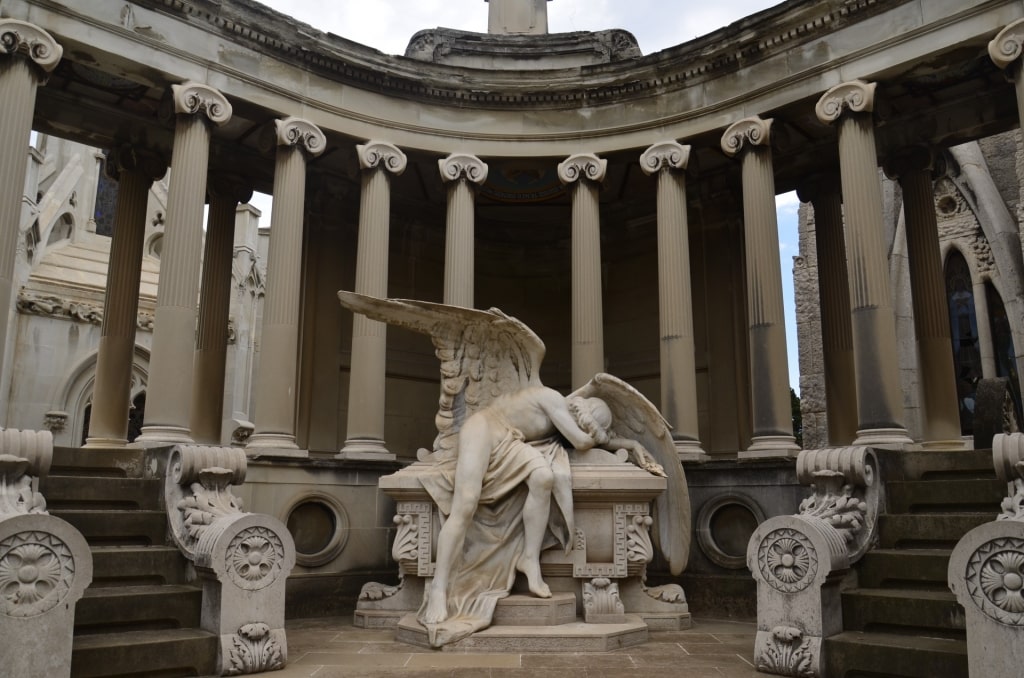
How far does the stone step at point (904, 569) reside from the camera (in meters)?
7.15

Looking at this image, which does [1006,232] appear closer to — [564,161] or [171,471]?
[564,161]

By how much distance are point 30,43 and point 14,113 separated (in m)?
1.10

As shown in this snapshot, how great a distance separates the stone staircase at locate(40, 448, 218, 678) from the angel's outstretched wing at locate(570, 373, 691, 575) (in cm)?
476

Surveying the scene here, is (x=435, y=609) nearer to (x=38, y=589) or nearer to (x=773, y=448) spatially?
(x=38, y=589)

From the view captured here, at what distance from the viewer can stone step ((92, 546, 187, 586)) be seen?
24.1 feet

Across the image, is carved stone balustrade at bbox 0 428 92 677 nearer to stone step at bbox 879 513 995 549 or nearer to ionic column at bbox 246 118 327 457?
ionic column at bbox 246 118 327 457

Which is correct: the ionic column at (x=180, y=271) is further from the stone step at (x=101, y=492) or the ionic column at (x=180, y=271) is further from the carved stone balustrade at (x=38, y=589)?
the carved stone balustrade at (x=38, y=589)

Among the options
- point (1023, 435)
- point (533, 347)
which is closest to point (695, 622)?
point (533, 347)

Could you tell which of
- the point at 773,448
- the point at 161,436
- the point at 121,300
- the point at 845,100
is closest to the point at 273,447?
the point at 161,436

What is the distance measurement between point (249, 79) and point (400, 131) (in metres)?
2.90

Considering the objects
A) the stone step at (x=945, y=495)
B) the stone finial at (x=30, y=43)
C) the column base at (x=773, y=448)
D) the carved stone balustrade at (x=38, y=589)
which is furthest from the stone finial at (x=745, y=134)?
the carved stone balustrade at (x=38, y=589)

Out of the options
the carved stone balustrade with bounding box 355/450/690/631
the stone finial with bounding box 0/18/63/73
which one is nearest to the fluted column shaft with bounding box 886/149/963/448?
the carved stone balustrade with bounding box 355/450/690/631

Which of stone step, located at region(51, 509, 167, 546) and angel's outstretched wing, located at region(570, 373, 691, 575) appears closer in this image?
stone step, located at region(51, 509, 167, 546)

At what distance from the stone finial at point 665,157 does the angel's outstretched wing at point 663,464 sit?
22.7ft
